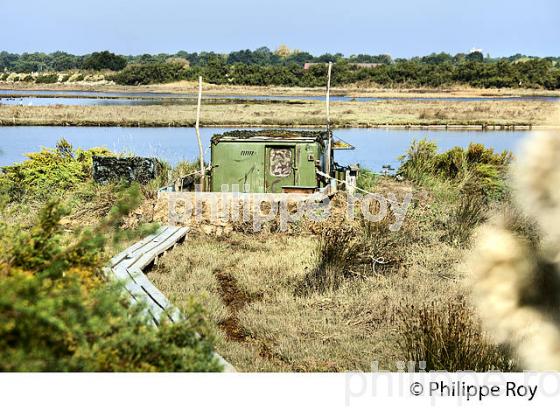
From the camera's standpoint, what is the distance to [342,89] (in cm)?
8569

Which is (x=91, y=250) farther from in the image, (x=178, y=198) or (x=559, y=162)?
(x=178, y=198)

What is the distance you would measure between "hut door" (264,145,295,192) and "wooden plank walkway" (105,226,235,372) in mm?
2483

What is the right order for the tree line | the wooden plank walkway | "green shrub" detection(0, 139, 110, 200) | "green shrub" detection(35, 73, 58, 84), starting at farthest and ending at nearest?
"green shrub" detection(35, 73, 58, 84) → the tree line → "green shrub" detection(0, 139, 110, 200) → the wooden plank walkway

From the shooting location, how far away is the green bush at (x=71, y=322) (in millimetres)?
2098

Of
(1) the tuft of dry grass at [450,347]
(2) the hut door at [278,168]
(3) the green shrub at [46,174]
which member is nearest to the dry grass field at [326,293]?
(1) the tuft of dry grass at [450,347]

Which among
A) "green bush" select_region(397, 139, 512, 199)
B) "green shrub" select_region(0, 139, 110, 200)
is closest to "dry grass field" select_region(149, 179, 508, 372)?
"green shrub" select_region(0, 139, 110, 200)

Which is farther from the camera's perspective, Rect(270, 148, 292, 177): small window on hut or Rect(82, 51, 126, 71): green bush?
Rect(82, 51, 126, 71): green bush

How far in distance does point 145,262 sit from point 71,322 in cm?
601

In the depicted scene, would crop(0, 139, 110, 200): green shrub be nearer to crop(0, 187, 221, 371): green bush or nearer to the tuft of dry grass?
the tuft of dry grass

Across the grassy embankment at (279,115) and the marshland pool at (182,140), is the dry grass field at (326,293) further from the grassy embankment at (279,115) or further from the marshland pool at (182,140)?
the grassy embankment at (279,115)

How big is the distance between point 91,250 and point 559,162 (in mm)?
2061

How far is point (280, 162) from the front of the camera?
12.7 metres

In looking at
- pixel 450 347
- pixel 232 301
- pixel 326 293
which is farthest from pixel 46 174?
pixel 450 347

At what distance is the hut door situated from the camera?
41.6ft
